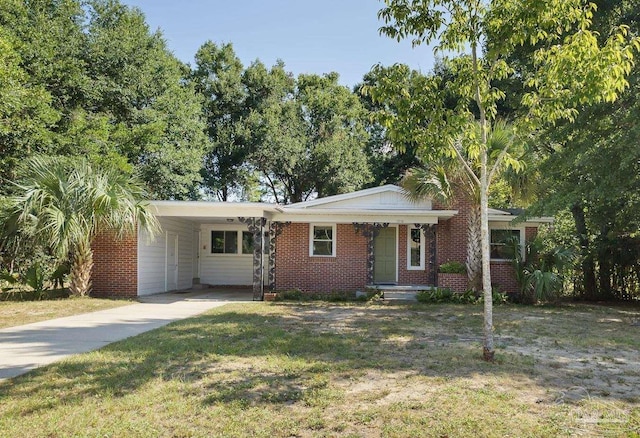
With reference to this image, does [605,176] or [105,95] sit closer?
[605,176]

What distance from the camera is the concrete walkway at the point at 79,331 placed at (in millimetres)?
6406

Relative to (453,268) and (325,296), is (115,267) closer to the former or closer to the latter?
(325,296)

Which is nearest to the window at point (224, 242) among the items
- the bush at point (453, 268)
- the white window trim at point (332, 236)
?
the white window trim at point (332, 236)

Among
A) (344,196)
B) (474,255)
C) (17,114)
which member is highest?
(17,114)

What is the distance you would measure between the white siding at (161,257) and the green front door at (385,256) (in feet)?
23.3

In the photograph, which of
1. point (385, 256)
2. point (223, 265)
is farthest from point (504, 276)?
point (223, 265)

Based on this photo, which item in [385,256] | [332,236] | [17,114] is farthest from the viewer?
[385,256]

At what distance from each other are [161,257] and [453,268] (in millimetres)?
9477

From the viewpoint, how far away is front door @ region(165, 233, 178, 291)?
1661 centimetres

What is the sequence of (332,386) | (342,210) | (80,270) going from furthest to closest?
(342,210), (80,270), (332,386)

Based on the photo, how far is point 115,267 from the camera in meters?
14.3

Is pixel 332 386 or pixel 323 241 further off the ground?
pixel 323 241

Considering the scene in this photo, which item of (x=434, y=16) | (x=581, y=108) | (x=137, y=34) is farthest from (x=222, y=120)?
(x=434, y=16)

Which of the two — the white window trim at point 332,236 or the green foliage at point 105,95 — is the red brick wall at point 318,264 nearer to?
the white window trim at point 332,236
